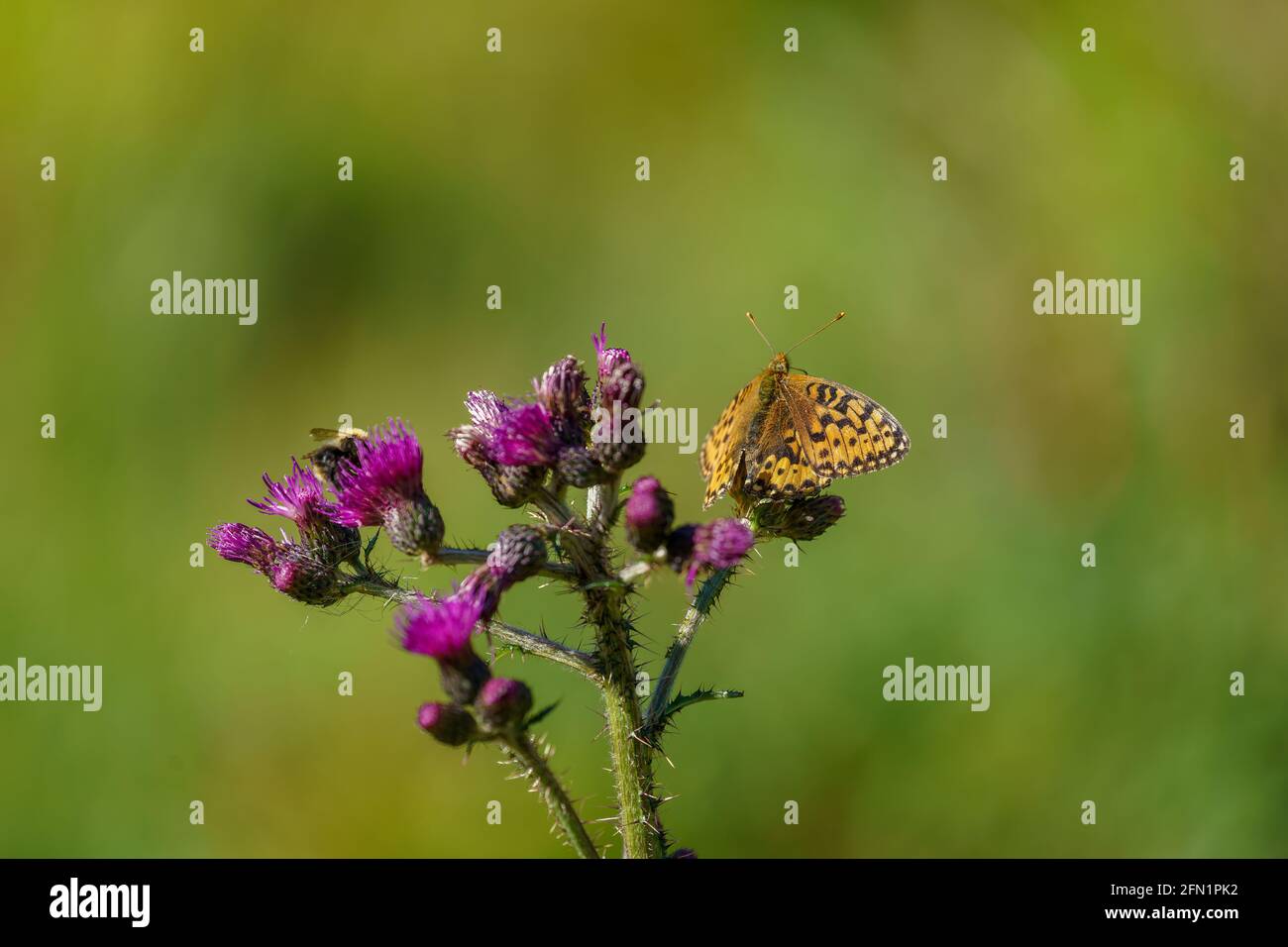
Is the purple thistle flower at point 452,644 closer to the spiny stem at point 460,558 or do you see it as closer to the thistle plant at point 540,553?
the thistle plant at point 540,553

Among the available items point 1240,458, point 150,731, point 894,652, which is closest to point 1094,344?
point 1240,458

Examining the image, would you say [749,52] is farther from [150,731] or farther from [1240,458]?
[150,731]

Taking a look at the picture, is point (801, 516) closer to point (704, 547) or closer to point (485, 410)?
point (704, 547)

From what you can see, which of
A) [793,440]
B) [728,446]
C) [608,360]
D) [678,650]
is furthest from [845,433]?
[678,650]

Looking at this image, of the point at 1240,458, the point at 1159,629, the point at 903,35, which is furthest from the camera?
the point at 903,35

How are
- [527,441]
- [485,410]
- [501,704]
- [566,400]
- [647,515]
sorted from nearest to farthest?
[501,704] < [647,515] < [527,441] < [566,400] < [485,410]

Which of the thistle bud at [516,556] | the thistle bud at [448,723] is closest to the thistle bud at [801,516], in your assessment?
the thistle bud at [516,556]
